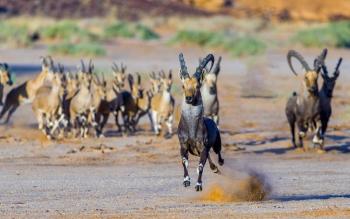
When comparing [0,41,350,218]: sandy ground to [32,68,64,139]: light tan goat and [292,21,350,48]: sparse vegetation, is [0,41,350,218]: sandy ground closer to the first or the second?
[32,68,64,139]: light tan goat

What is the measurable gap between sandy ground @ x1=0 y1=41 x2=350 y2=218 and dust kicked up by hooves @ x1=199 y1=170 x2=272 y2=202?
20mm

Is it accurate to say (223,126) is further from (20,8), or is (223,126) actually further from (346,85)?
(20,8)

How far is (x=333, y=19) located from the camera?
82188 millimetres

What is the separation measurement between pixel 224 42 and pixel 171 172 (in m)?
39.2

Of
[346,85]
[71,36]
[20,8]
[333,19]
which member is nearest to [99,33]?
[71,36]

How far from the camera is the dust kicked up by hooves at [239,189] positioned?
16578 millimetres

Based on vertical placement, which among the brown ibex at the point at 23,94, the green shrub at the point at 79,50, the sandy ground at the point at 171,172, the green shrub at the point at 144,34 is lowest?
the sandy ground at the point at 171,172

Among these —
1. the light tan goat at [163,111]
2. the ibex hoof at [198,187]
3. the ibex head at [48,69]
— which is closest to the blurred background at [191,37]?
the light tan goat at [163,111]

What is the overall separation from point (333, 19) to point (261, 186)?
6599cm

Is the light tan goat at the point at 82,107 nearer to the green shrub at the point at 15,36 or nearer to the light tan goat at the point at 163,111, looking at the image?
the light tan goat at the point at 163,111

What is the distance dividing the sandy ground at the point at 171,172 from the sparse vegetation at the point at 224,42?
18.0 meters

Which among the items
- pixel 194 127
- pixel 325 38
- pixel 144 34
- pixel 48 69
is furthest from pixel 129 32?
pixel 194 127

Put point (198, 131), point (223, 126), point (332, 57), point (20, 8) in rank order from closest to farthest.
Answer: point (198, 131)
point (223, 126)
point (332, 57)
point (20, 8)

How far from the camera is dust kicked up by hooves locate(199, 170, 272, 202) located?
54.4 ft
